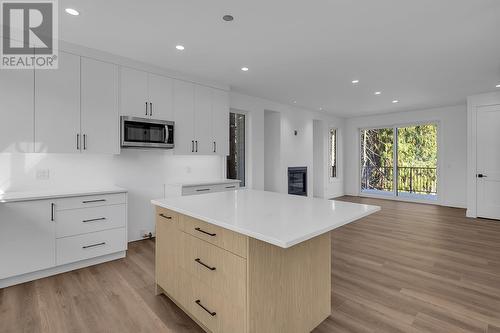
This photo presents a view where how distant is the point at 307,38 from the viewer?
9.12ft

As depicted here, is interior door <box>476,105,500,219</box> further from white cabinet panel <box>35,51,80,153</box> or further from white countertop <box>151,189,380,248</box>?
white cabinet panel <box>35,51,80,153</box>

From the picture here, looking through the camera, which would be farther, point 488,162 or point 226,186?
point 488,162

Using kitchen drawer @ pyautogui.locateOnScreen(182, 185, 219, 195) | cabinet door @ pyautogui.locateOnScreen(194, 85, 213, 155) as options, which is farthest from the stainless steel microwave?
kitchen drawer @ pyautogui.locateOnScreen(182, 185, 219, 195)

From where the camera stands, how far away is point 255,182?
17.7 feet

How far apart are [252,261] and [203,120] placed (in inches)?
126

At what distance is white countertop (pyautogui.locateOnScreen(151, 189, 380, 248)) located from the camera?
124 cm

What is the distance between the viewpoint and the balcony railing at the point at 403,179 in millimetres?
6934

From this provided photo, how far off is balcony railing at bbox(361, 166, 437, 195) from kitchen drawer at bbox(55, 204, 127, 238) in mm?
7225

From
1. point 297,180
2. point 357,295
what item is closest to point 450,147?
point 297,180

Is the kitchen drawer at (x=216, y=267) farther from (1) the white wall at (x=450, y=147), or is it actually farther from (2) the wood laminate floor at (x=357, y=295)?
(1) the white wall at (x=450, y=147)

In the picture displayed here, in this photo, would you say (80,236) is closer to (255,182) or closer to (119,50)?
(119,50)

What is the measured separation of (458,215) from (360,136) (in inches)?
138

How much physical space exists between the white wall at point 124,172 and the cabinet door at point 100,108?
337mm

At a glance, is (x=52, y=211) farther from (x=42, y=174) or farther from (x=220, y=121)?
(x=220, y=121)
